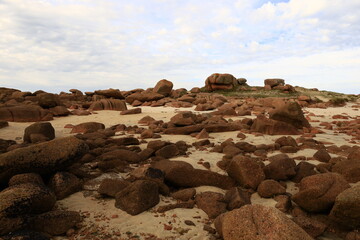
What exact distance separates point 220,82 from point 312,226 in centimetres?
3523

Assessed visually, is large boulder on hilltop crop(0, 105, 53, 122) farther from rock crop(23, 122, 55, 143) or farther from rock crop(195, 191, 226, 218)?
rock crop(195, 191, 226, 218)

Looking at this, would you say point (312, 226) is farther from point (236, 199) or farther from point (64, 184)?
point (64, 184)

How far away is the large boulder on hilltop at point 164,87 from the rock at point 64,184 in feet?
85.8

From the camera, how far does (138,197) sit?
4.85m

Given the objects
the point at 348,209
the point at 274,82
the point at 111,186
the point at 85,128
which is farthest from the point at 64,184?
the point at 274,82

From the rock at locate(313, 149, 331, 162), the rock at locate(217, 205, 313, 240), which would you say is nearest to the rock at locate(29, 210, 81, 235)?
the rock at locate(217, 205, 313, 240)

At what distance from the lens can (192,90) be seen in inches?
1524

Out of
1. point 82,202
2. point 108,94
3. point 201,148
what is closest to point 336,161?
point 201,148

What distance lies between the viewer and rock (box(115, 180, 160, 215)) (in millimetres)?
4781

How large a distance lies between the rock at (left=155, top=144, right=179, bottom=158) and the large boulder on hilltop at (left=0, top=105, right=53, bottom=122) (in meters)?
11.0

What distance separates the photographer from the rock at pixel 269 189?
5.38 meters

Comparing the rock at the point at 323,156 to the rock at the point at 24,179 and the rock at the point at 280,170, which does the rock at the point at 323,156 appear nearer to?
the rock at the point at 280,170

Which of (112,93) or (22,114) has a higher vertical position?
(112,93)

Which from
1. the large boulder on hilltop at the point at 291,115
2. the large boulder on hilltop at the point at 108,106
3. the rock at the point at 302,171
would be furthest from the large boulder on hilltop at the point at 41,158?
the large boulder on hilltop at the point at 108,106
